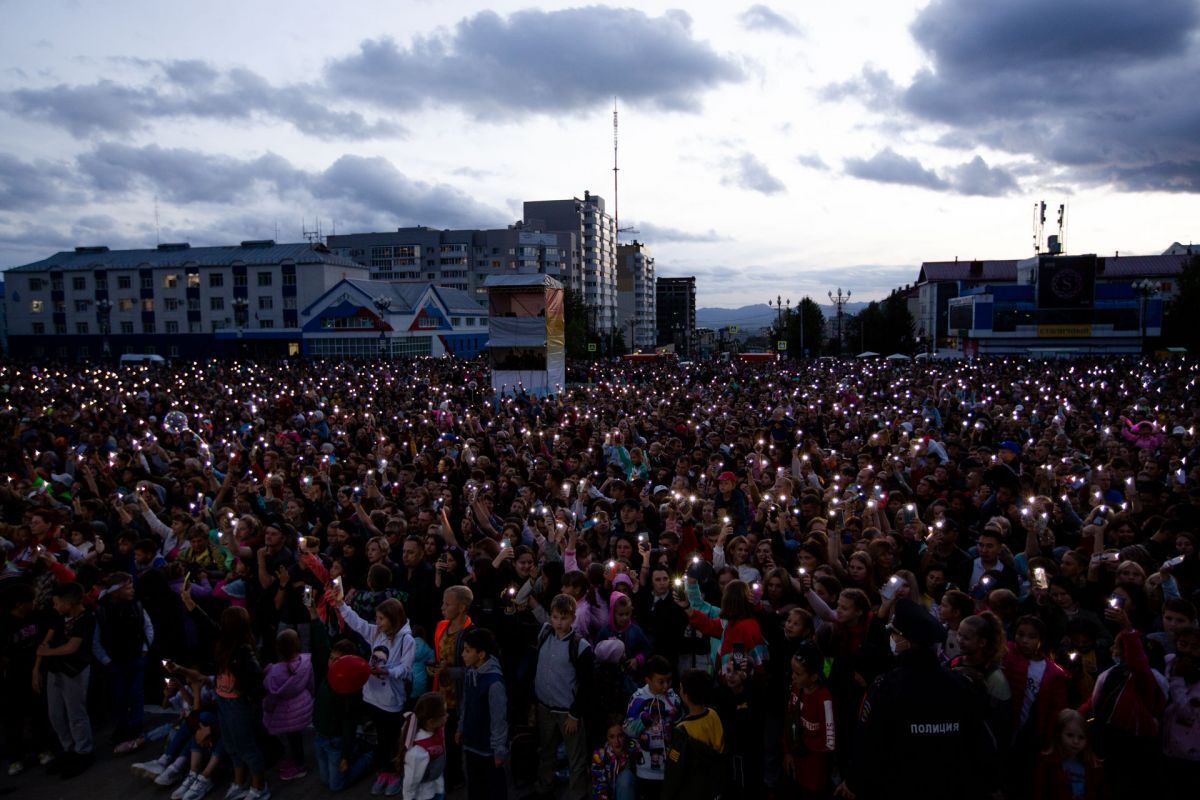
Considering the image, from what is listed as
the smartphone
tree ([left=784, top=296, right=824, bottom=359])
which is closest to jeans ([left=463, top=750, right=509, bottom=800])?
the smartphone

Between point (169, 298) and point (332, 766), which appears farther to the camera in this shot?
point (169, 298)

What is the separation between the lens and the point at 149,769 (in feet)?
18.5

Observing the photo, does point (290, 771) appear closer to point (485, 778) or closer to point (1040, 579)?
point (485, 778)

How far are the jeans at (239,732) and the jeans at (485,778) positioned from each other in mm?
1666

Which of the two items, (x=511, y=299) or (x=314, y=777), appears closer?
(x=314, y=777)

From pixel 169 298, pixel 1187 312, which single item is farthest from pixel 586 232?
pixel 1187 312

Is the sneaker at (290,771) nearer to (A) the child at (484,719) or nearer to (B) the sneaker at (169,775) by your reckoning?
(B) the sneaker at (169,775)

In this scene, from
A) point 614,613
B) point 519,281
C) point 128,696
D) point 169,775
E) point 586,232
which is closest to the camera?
point 614,613

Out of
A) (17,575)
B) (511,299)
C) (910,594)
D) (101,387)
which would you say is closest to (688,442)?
(910,594)

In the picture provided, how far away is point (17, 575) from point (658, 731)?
Answer: 5700mm

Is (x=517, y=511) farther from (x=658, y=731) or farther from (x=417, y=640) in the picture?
(x=658, y=731)

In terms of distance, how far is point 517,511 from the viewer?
855 cm

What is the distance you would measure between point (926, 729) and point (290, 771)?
4.63 metres

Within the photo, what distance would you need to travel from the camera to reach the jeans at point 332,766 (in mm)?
5430
